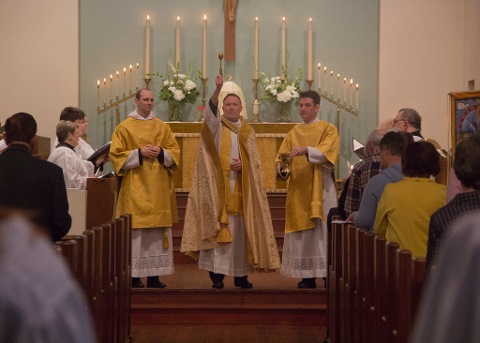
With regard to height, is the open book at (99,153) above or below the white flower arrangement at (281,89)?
below

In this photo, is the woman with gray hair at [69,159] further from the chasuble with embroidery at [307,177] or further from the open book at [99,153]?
the chasuble with embroidery at [307,177]

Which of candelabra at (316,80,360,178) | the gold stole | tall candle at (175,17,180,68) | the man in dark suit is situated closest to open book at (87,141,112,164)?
the gold stole

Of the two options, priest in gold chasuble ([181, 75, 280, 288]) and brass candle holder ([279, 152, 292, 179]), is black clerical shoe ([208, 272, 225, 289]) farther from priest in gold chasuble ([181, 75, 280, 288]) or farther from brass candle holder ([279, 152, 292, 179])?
brass candle holder ([279, 152, 292, 179])

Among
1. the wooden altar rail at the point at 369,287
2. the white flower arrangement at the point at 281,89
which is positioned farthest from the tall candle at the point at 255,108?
the wooden altar rail at the point at 369,287

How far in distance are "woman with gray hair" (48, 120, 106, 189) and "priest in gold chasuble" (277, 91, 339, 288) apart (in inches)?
72.0

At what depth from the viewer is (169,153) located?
8547 millimetres

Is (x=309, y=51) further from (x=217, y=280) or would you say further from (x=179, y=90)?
(x=217, y=280)

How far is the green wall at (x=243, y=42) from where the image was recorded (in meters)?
12.8

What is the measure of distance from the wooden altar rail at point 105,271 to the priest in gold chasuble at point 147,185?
4.10ft

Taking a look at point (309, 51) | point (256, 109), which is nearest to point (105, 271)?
point (256, 109)

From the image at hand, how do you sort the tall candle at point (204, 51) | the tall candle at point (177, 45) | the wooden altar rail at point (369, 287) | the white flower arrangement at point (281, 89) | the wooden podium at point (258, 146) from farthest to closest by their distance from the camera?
the tall candle at point (177, 45) < the tall candle at point (204, 51) < the white flower arrangement at point (281, 89) < the wooden podium at point (258, 146) < the wooden altar rail at point (369, 287)

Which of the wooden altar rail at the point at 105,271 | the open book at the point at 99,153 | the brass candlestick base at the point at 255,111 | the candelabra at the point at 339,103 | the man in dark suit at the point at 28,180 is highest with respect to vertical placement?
the candelabra at the point at 339,103

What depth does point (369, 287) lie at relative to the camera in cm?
493

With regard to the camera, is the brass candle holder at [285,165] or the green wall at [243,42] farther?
the green wall at [243,42]
